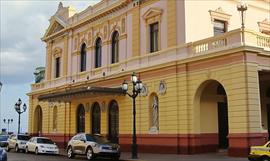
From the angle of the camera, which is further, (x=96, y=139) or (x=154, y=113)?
(x=154, y=113)

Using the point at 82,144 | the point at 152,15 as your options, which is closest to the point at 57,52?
→ the point at 152,15

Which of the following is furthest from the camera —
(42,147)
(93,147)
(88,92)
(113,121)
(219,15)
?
(113,121)

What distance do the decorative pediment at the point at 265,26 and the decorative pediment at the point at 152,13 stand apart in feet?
25.6

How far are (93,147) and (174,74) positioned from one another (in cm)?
684

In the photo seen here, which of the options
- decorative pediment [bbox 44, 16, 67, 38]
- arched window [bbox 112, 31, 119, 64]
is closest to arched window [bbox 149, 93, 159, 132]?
arched window [bbox 112, 31, 119, 64]

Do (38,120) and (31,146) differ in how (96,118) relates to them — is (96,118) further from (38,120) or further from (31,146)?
(38,120)

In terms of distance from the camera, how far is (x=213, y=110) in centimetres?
2712

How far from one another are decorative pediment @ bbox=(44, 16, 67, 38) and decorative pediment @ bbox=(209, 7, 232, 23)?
17.4 m

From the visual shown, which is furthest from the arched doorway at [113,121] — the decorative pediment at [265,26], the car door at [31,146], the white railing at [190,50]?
the decorative pediment at [265,26]

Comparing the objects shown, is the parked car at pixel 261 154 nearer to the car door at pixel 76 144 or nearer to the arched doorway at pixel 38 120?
the car door at pixel 76 144

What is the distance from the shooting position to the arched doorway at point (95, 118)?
35406mm

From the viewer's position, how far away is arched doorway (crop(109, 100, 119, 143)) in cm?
3297

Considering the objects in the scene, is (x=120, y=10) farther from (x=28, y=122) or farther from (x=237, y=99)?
(x=28, y=122)

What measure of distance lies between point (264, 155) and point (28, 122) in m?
33.6
